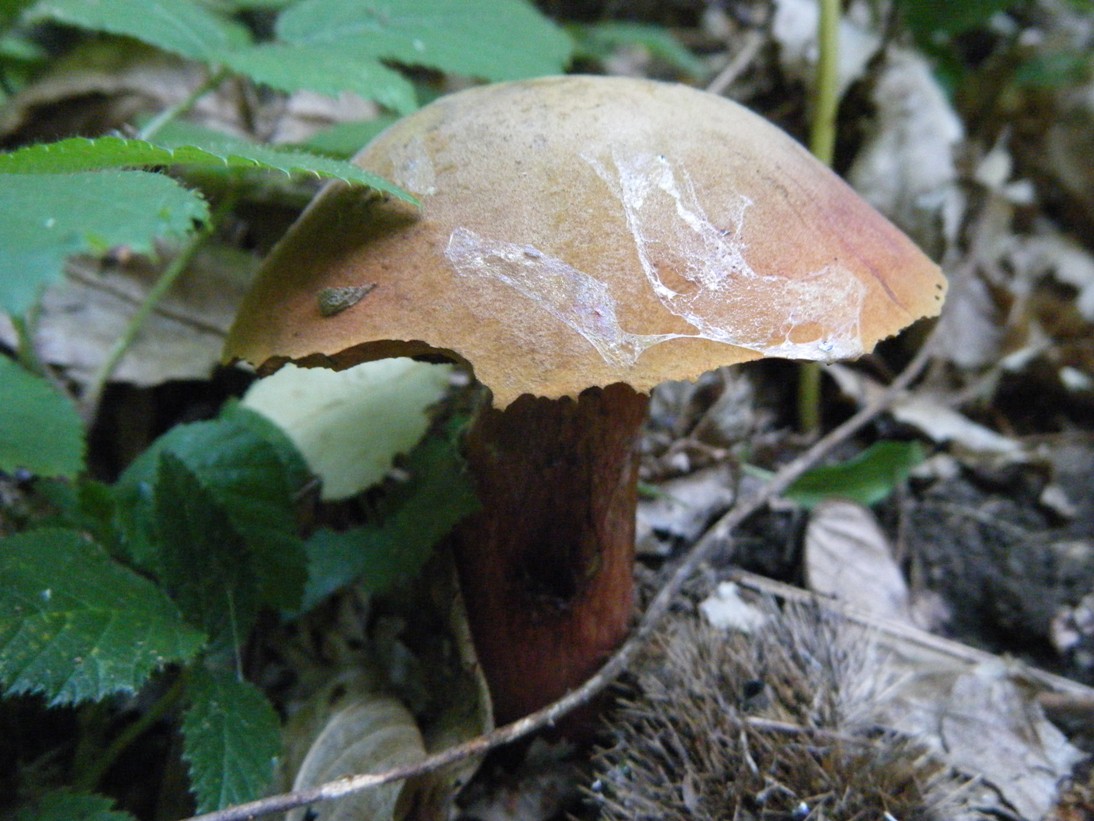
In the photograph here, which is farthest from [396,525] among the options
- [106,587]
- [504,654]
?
[106,587]

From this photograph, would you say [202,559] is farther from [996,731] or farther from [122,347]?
[996,731]

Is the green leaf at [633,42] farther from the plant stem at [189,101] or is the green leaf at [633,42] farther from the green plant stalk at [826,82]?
the plant stem at [189,101]

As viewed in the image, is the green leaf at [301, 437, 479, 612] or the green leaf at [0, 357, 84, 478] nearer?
the green leaf at [0, 357, 84, 478]

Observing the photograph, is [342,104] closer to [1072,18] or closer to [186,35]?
[186,35]

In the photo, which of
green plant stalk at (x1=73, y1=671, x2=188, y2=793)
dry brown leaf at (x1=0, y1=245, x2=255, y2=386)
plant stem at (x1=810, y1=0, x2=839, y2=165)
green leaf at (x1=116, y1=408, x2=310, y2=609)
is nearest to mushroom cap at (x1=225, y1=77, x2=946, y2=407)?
green leaf at (x1=116, y1=408, x2=310, y2=609)

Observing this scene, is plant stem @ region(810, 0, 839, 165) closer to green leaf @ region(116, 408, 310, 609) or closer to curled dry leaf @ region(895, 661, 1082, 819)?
curled dry leaf @ region(895, 661, 1082, 819)
